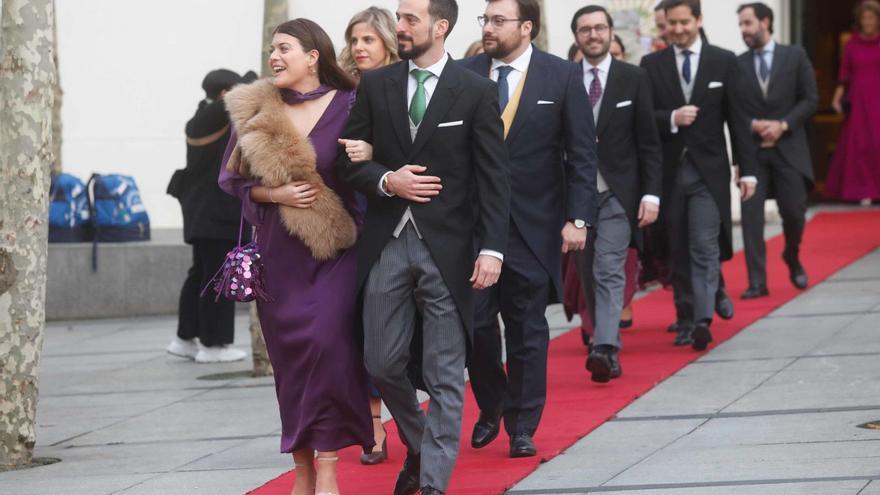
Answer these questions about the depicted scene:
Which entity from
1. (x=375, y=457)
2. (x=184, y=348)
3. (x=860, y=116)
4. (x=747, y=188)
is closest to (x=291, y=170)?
(x=375, y=457)

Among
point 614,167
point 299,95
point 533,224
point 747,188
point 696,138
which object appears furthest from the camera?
point 747,188

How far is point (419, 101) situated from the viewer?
6.59 metres

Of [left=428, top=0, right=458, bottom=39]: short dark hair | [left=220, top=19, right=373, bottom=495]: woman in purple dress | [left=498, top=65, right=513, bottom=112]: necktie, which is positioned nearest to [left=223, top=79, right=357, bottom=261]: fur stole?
[left=220, top=19, right=373, bottom=495]: woman in purple dress

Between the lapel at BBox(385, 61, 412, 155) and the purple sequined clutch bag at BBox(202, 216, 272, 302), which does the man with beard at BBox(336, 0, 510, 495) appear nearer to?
the lapel at BBox(385, 61, 412, 155)

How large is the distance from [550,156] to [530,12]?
64 centimetres

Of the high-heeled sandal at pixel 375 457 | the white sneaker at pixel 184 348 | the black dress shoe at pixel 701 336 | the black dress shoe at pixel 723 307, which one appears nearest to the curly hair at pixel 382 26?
the high-heeled sandal at pixel 375 457

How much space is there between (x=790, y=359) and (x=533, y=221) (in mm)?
2784

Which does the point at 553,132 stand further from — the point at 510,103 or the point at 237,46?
the point at 237,46

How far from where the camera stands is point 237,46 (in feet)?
60.1

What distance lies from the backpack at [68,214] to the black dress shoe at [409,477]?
28.2ft

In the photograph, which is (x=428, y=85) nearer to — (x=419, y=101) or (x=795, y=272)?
(x=419, y=101)

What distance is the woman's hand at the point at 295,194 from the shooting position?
6.53m

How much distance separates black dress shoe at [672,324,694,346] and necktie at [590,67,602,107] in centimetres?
178

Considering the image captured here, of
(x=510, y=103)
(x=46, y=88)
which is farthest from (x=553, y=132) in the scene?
(x=46, y=88)
